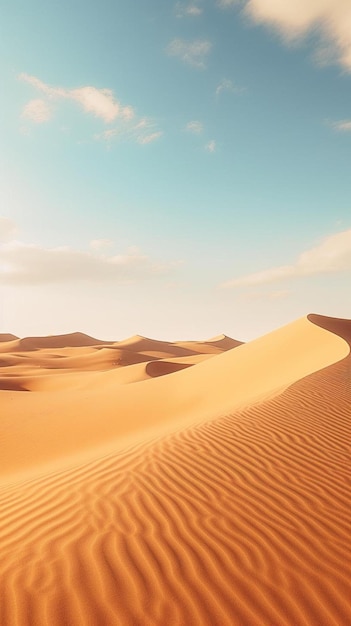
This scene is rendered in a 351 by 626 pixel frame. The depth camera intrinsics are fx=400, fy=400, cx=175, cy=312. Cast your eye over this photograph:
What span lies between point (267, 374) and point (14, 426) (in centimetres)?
972

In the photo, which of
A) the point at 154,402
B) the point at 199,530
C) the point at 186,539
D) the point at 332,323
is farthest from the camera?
the point at 332,323

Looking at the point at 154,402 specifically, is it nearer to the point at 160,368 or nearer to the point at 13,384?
the point at 160,368

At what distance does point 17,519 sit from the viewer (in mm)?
4129

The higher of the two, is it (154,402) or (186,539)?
(186,539)

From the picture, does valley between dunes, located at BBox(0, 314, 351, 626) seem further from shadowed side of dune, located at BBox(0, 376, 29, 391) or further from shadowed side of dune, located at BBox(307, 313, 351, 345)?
shadowed side of dune, located at BBox(0, 376, 29, 391)

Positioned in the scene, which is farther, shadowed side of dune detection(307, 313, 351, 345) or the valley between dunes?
shadowed side of dune detection(307, 313, 351, 345)

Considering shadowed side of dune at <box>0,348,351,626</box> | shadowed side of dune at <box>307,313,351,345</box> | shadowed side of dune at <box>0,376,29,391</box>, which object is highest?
shadowed side of dune at <box>307,313,351,345</box>


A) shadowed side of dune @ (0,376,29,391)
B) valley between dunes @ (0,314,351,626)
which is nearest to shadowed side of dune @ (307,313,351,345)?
valley between dunes @ (0,314,351,626)

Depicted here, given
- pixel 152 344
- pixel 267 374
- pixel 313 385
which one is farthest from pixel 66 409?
pixel 152 344

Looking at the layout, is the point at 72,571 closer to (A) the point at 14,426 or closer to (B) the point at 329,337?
(A) the point at 14,426

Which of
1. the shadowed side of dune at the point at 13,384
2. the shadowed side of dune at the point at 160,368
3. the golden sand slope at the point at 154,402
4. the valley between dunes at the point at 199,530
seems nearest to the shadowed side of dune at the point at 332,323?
the golden sand slope at the point at 154,402

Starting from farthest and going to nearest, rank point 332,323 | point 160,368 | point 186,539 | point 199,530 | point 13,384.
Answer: point 160,368, point 13,384, point 332,323, point 199,530, point 186,539

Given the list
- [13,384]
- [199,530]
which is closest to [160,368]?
[13,384]

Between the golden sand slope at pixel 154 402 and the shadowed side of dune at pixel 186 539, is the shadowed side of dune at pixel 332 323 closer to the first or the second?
the golden sand slope at pixel 154 402
